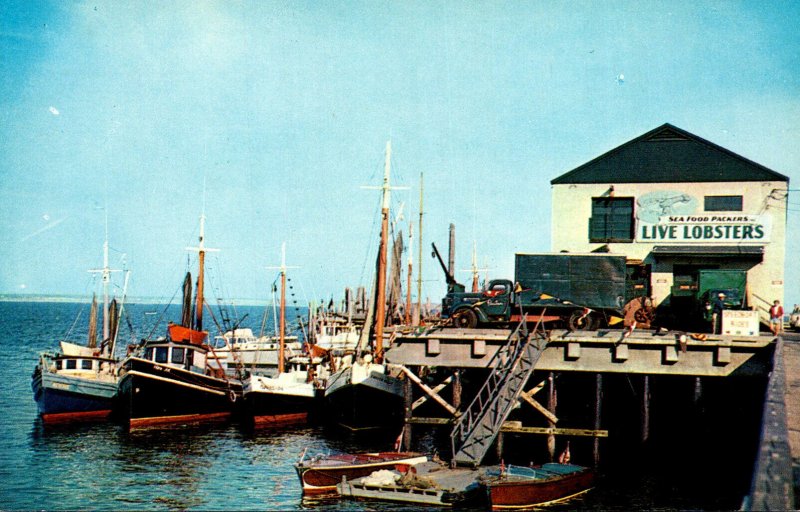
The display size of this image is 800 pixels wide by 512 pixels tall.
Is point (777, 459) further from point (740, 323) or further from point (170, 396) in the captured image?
point (170, 396)

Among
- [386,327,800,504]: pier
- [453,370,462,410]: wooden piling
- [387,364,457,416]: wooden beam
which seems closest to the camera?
[386,327,800,504]: pier

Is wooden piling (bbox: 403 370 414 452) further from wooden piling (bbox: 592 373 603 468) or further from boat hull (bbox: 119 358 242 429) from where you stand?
boat hull (bbox: 119 358 242 429)

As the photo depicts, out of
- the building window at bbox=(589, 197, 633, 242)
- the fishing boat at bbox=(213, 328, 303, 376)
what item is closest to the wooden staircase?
the building window at bbox=(589, 197, 633, 242)

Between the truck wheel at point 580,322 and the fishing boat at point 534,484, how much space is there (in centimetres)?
622

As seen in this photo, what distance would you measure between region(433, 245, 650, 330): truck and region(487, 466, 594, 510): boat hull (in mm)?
7098

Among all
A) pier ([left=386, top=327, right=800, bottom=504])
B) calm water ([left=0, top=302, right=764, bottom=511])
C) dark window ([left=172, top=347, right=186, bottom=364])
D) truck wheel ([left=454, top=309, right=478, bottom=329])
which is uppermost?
truck wheel ([left=454, top=309, right=478, bottom=329])

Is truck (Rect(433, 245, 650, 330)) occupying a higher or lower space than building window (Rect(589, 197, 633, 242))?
lower

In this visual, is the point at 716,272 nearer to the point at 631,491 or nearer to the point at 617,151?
A: the point at 617,151

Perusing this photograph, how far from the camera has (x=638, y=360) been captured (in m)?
24.9

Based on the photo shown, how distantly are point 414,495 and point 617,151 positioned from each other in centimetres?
2313

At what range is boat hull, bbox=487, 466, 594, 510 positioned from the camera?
19.5m

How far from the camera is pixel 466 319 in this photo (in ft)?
93.1

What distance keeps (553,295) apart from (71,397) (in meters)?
26.6

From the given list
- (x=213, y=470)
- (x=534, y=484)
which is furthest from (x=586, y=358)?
(x=213, y=470)
